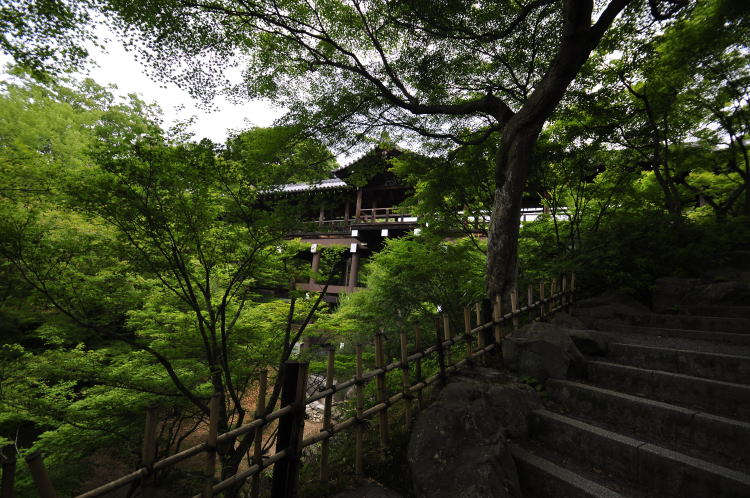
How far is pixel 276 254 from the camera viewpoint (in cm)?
504

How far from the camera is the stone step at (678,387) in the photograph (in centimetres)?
257

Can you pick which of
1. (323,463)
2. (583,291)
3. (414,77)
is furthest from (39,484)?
(414,77)

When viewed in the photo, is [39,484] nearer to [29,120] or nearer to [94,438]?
[94,438]

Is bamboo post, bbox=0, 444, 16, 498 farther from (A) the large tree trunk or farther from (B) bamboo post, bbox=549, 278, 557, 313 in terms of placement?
(B) bamboo post, bbox=549, 278, 557, 313

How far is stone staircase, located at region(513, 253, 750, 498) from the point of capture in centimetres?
211

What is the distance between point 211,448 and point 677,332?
5694mm

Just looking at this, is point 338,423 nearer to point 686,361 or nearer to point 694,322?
point 686,361

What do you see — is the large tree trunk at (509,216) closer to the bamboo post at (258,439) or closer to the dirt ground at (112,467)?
the bamboo post at (258,439)

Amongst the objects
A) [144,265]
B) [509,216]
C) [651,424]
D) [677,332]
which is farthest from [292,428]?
[677,332]

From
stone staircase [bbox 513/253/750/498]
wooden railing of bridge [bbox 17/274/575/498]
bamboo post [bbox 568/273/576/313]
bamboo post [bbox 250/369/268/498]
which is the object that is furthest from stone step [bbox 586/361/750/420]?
bamboo post [bbox 250/369/268/498]

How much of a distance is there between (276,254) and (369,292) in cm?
473

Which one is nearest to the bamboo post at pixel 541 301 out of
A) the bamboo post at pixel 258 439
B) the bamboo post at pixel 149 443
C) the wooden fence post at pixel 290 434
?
the wooden fence post at pixel 290 434

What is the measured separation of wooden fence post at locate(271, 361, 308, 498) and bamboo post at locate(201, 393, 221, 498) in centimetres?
45

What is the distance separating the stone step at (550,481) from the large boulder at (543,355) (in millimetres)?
1084
